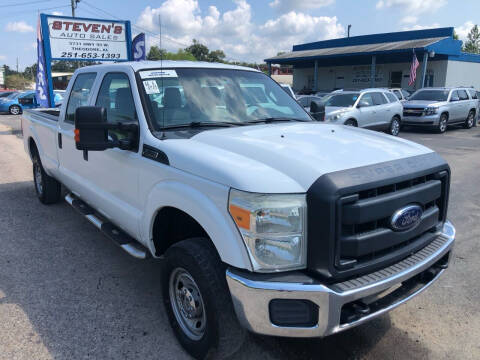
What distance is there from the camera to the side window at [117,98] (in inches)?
134

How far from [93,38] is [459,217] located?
37.7ft

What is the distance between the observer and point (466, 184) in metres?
7.65

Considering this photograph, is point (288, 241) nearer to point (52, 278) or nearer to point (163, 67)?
point (163, 67)

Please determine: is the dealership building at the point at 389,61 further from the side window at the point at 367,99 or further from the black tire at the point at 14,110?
the black tire at the point at 14,110

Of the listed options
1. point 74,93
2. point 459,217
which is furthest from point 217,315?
point 459,217

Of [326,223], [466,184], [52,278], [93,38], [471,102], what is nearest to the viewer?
[326,223]

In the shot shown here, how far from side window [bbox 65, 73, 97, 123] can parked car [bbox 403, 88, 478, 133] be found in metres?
14.6

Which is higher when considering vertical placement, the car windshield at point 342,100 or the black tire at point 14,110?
the car windshield at point 342,100

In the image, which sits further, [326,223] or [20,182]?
[20,182]

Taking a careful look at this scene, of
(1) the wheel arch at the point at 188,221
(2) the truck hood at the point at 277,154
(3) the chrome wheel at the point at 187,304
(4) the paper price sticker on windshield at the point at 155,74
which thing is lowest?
(3) the chrome wheel at the point at 187,304

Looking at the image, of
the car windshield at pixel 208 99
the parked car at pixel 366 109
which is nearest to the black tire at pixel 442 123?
the parked car at pixel 366 109

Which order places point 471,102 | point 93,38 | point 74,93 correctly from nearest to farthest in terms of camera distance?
point 74,93 → point 93,38 → point 471,102

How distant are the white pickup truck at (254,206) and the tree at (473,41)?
227ft

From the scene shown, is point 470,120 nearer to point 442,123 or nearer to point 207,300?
point 442,123
